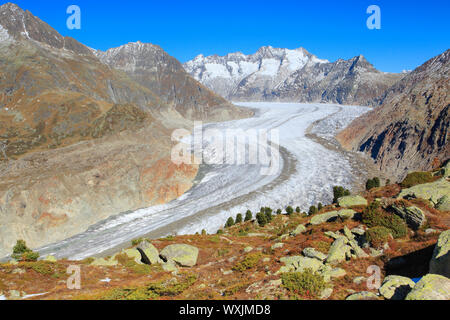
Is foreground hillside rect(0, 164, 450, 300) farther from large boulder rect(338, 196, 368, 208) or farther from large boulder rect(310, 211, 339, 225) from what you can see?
large boulder rect(338, 196, 368, 208)

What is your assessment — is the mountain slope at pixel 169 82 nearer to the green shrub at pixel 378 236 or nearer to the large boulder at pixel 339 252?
the green shrub at pixel 378 236

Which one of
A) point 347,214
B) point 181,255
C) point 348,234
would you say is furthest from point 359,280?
point 181,255

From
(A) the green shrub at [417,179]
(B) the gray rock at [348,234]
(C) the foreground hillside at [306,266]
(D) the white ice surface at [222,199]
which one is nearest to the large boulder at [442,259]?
(C) the foreground hillside at [306,266]

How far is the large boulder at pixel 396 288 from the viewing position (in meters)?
8.85

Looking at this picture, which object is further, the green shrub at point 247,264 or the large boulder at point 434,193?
Result: the large boulder at point 434,193

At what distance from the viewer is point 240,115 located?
149750 mm

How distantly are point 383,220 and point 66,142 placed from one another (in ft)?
224

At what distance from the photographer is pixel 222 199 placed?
45750 mm

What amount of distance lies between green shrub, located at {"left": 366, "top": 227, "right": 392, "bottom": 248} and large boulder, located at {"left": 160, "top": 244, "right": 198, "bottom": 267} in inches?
409

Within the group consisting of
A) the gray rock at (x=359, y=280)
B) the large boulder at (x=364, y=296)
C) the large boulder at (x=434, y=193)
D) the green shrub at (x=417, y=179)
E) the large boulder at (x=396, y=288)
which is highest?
the green shrub at (x=417, y=179)

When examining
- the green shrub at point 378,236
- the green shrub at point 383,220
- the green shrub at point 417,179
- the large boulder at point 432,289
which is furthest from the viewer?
the green shrub at point 417,179

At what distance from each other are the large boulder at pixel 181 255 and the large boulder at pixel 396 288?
1174 cm

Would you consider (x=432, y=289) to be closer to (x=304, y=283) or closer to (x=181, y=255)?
(x=304, y=283)
